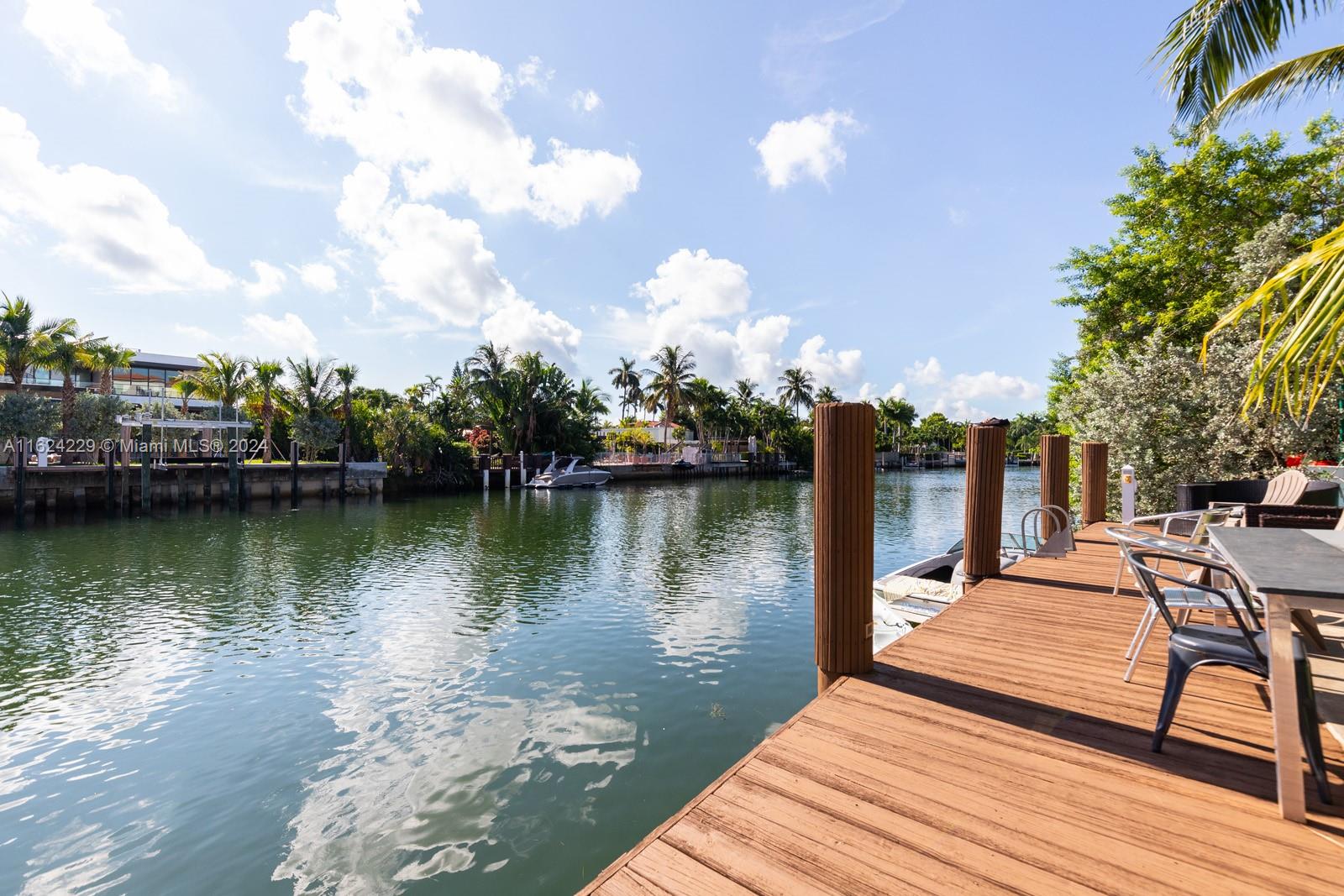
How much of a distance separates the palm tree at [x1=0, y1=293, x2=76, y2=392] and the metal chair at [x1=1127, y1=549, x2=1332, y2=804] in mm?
42274

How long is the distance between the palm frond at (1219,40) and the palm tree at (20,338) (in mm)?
42482

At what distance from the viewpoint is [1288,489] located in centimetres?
691

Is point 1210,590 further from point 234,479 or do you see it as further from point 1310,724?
point 234,479

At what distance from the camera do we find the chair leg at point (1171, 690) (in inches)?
111

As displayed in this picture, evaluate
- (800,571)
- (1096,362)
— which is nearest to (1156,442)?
(1096,362)

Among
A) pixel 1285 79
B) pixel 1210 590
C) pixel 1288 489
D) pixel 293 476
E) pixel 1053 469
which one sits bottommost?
pixel 293 476

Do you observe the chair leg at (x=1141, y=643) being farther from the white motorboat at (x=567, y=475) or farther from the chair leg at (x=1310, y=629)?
the white motorboat at (x=567, y=475)

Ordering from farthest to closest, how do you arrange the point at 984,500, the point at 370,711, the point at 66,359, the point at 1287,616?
the point at 66,359 → the point at 370,711 → the point at 984,500 → the point at 1287,616

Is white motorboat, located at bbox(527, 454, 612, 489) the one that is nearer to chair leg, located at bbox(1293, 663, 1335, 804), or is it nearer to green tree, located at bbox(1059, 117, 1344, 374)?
green tree, located at bbox(1059, 117, 1344, 374)

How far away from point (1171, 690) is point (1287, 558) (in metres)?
0.79

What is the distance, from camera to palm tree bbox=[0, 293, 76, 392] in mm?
28278

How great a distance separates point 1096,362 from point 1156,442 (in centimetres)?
477

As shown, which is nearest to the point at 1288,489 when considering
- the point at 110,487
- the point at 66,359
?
the point at 110,487

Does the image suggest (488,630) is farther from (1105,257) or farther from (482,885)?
(1105,257)
